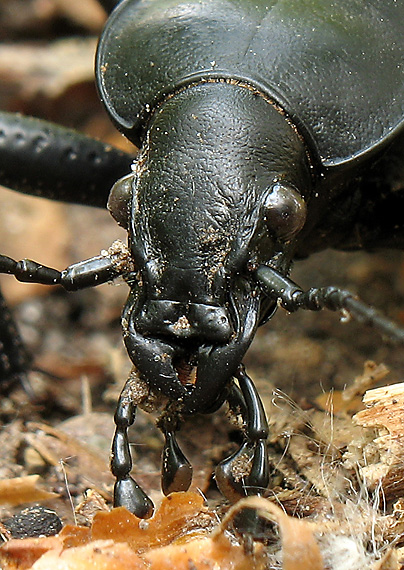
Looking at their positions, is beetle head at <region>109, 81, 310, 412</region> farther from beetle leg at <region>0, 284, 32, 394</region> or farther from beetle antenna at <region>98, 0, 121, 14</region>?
beetle antenna at <region>98, 0, 121, 14</region>

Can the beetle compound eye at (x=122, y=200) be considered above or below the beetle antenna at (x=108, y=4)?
above

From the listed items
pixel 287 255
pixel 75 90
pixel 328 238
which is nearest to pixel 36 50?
pixel 75 90

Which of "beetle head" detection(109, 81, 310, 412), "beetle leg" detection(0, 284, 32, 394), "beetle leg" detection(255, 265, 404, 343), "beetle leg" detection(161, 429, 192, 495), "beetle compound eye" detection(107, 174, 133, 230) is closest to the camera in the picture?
"beetle leg" detection(255, 265, 404, 343)

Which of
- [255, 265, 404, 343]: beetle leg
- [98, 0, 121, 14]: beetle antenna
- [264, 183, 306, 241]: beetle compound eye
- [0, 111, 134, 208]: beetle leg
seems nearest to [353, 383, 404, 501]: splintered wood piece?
[255, 265, 404, 343]: beetle leg

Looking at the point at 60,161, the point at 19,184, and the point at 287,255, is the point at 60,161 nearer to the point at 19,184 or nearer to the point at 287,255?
the point at 19,184

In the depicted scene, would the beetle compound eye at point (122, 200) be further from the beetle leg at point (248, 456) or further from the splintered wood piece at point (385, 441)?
the splintered wood piece at point (385, 441)

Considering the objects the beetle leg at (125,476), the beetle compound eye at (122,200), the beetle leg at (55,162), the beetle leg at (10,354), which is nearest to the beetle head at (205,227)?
the beetle compound eye at (122,200)
